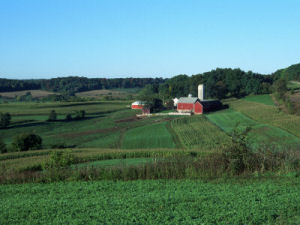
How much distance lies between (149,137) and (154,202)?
3323 centimetres

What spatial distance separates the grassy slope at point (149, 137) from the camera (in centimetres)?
3816

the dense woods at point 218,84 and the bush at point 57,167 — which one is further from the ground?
the dense woods at point 218,84

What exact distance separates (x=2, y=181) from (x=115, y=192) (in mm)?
5328

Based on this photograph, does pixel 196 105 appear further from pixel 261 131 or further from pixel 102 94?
pixel 102 94

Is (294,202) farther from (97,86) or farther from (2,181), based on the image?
(97,86)

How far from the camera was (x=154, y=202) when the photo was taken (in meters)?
9.50

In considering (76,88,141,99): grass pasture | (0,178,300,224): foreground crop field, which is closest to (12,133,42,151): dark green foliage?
(0,178,300,224): foreground crop field

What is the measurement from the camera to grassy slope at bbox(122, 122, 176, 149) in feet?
125

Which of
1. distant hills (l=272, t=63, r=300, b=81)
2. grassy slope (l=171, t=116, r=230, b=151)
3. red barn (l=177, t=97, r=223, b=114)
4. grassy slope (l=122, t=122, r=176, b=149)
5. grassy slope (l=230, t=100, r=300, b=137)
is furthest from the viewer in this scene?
distant hills (l=272, t=63, r=300, b=81)

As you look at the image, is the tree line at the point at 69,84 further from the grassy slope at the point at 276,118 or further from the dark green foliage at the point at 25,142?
the dark green foliage at the point at 25,142

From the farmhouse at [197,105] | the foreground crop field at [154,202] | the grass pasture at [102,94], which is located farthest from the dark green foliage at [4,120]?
the grass pasture at [102,94]

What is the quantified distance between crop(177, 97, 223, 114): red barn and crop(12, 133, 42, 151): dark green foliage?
37570mm

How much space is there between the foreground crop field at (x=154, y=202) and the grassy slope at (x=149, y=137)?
25106mm

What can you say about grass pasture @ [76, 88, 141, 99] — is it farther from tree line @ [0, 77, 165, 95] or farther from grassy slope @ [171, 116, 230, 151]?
grassy slope @ [171, 116, 230, 151]
